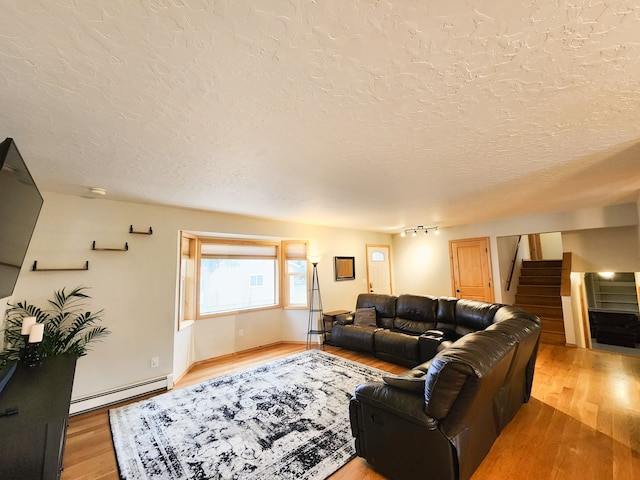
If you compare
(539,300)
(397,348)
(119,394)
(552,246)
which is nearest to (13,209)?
(119,394)

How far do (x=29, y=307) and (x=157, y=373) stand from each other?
4.81 feet

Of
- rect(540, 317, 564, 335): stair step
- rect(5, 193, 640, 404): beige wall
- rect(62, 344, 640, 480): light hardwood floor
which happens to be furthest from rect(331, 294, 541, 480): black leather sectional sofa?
rect(540, 317, 564, 335): stair step

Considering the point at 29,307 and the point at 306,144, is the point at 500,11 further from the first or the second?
the point at 29,307

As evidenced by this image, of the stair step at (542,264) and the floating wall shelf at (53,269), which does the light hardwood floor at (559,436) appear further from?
the stair step at (542,264)

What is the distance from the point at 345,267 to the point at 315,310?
1.20 meters

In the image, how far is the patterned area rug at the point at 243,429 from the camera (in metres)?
1.95

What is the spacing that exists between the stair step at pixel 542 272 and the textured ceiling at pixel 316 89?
14.6 feet

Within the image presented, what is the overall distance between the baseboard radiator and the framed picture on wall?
3.44 m

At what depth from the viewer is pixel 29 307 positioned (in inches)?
103

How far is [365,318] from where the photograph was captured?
4824mm

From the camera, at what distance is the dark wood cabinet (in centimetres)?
135

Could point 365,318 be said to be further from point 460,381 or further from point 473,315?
point 460,381

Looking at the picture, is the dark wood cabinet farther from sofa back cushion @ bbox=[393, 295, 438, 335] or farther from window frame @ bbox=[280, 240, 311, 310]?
sofa back cushion @ bbox=[393, 295, 438, 335]

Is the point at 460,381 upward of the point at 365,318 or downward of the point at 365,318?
upward
